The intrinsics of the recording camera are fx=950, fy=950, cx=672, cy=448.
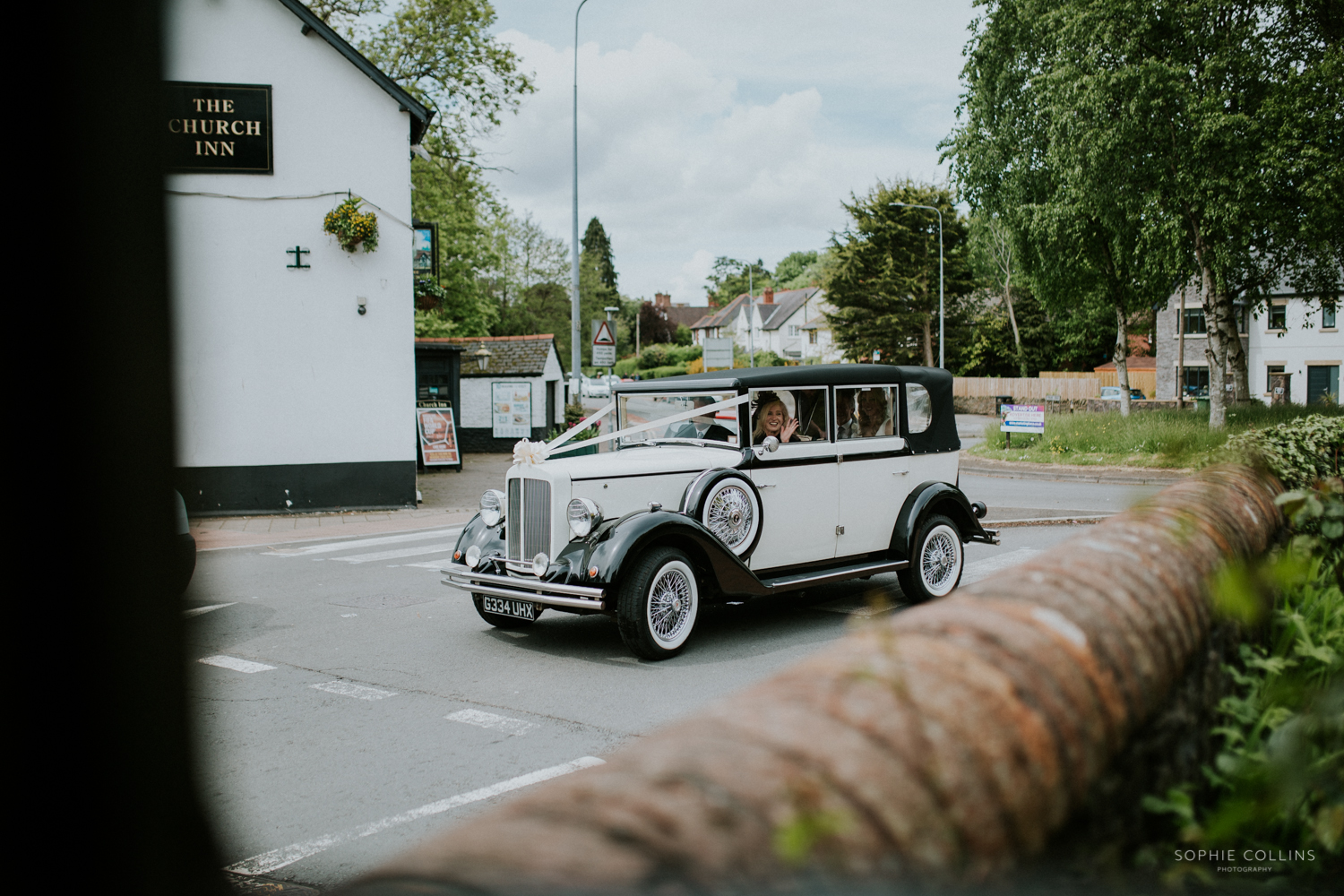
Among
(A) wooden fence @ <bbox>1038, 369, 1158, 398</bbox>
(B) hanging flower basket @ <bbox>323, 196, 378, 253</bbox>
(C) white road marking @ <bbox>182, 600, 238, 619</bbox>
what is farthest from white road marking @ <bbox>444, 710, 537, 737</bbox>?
(A) wooden fence @ <bbox>1038, 369, 1158, 398</bbox>

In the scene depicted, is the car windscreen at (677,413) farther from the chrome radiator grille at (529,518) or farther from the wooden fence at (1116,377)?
the wooden fence at (1116,377)

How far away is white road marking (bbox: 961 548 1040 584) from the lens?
9.84 metres

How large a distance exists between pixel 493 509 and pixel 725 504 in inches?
75.6

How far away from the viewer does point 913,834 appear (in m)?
1.21

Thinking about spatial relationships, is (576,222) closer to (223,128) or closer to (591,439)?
(223,128)

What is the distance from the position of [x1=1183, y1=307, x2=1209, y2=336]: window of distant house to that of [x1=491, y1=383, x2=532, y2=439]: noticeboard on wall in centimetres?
4050

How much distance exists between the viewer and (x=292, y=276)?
1541 cm

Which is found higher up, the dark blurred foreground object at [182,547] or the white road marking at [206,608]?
the dark blurred foreground object at [182,547]

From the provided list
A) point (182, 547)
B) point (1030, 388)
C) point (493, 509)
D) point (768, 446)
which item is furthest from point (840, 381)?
point (1030, 388)

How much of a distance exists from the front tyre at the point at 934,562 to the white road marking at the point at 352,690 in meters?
4.59

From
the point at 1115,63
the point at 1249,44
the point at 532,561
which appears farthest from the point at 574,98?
the point at 532,561

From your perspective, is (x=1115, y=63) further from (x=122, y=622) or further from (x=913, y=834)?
(x=913, y=834)

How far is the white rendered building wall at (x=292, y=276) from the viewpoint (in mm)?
15055

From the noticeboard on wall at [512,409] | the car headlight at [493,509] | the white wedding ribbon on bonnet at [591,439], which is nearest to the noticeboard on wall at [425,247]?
the noticeboard on wall at [512,409]
